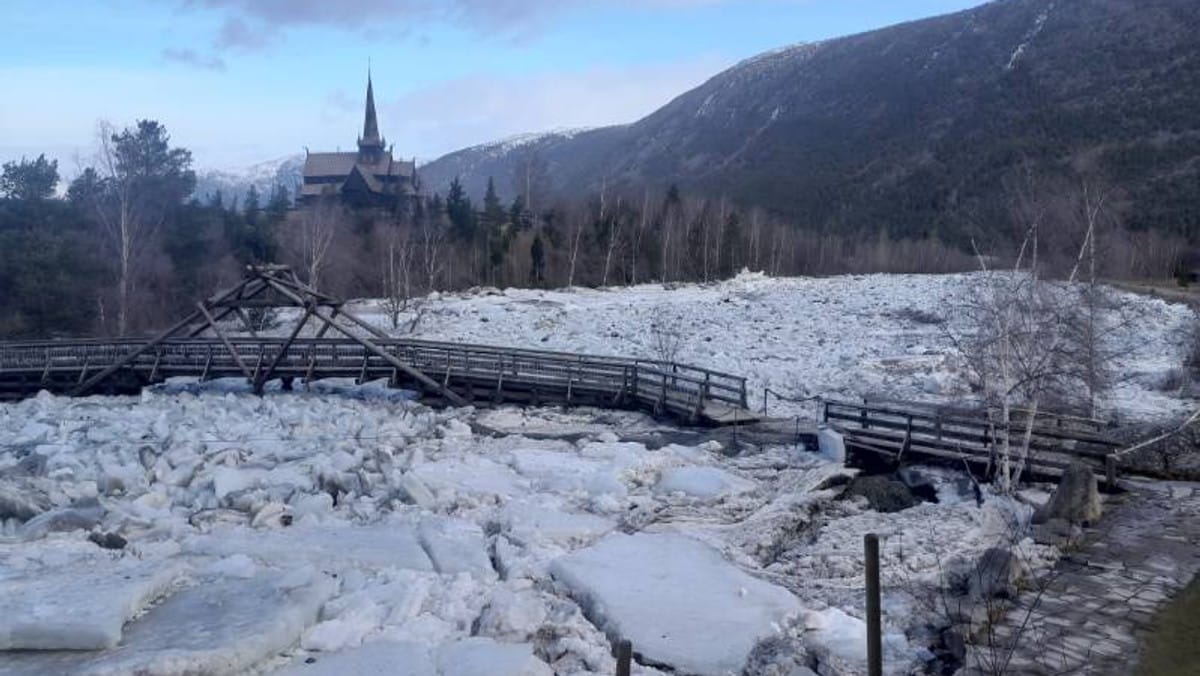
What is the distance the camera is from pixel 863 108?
5891 inches

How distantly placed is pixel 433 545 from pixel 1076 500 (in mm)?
9102

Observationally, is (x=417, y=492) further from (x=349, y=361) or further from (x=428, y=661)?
(x=349, y=361)

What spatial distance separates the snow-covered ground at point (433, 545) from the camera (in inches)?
416

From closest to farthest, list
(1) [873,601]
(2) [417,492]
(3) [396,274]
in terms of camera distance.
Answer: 1. (1) [873,601]
2. (2) [417,492]
3. (3) [396,274]

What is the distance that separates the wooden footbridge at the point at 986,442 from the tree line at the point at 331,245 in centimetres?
1720

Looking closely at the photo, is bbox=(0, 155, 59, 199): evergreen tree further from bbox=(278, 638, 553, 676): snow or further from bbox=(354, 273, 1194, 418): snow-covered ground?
bbox=(278, 638, 553, 676): snow

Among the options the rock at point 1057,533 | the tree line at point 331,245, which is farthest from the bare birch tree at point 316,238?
the rock at point 1057,533

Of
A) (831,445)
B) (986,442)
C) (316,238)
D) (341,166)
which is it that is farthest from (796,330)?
(341,166)

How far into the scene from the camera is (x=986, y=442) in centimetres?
1686

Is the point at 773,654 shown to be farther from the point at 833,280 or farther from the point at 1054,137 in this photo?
the point at 1054,137

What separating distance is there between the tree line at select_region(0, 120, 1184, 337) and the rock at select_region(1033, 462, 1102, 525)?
805 inches

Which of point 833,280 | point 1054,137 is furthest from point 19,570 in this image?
point 1054,137

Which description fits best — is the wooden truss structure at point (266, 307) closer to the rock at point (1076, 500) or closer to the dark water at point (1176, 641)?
the rock at point (1076, 500)

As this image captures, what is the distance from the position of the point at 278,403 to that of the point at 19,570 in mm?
12659
